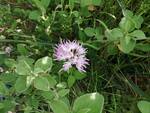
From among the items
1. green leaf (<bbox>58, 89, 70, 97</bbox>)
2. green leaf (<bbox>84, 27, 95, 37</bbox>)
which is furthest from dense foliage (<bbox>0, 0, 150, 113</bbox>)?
green leaf (<bbox>58, 89, 70, 97</bbox>)

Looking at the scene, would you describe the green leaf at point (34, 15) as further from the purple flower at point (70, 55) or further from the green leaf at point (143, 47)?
the green leaf at point (143, 47)

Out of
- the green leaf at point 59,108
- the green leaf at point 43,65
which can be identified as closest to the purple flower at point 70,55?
the green leaf at point 43,65

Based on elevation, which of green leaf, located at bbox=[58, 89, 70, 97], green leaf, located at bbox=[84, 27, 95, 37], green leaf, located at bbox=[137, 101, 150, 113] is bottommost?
green leaf, located at bbox=[137, 101, 150, 113]

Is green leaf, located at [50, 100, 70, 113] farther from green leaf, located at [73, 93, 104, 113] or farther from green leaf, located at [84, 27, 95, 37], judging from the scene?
green leaf, located at [84, 27, 95, 37]

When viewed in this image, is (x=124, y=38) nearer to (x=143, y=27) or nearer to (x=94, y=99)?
(x=143, y=27)

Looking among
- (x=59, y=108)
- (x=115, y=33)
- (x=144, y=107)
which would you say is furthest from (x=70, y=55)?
(x=59, y=108)

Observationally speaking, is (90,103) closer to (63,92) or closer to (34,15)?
(63,92)
